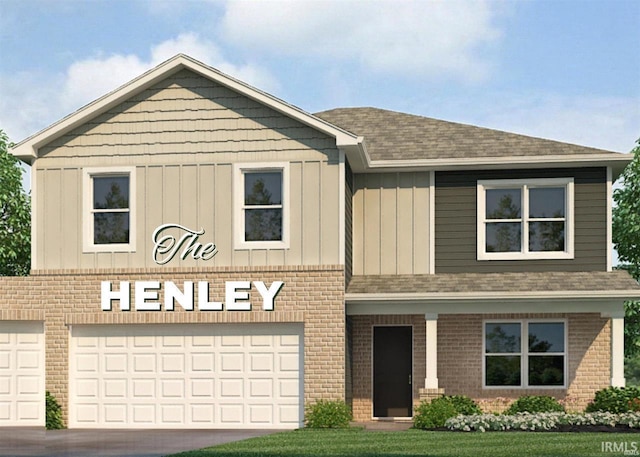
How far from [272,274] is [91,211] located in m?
4.51

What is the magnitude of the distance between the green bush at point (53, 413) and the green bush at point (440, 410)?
7940 mm

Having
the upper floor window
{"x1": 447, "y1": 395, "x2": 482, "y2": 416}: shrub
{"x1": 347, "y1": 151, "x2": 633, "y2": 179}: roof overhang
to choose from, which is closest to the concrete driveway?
{"x1": 447, "y1": 395, "x2": 482, "y2": 416}: shrub

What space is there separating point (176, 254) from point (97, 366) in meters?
3.15

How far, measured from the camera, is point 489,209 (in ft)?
85.9

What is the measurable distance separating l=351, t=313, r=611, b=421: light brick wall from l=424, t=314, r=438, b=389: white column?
1.16 m

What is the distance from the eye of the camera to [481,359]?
2577 cm

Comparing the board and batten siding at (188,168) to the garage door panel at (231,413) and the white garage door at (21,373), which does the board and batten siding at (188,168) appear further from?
the garage door panel at (231,413)

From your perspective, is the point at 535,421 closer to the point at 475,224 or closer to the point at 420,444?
the point at 420,444

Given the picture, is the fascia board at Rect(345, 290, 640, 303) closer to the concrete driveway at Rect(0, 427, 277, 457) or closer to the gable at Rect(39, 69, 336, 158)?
the gable at Rect(39, 69, 336, 158)

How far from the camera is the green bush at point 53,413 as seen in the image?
24.2 m

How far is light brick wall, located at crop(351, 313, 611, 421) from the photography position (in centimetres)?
2552

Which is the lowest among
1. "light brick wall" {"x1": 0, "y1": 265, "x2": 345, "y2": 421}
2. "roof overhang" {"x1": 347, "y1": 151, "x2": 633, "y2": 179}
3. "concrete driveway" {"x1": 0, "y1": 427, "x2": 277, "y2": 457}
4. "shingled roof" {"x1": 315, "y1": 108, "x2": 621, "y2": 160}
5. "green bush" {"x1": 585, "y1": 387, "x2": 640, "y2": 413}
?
"concrete driveway" {"x1": 0, "y1": 427, "x2": 277, "y2": 457}

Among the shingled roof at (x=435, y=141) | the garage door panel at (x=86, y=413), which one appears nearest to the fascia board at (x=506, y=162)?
the shingled roof at (x=435, y=141)

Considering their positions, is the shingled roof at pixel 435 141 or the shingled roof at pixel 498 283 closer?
the shingled roof at pixel 498 283
